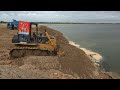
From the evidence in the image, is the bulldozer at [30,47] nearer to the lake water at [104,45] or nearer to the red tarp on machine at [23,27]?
the red tarp on machine at [23,27]

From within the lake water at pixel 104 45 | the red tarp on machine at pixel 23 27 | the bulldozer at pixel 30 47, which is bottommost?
the lake water at pixel 104 45

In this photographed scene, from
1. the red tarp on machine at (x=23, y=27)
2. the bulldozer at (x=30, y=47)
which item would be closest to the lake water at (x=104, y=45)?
the bulldozer at (x=30, y=47)

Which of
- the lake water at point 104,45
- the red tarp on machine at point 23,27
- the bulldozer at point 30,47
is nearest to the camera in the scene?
the red tarp on machine at point 23,27

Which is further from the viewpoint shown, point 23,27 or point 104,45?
point 104,45

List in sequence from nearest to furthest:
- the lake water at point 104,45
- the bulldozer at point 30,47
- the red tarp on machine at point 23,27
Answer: the red tarp on machine at point 23,27 → the bulldozer at point 30,47 → the lake water at point 104,45

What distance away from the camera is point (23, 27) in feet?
53.8

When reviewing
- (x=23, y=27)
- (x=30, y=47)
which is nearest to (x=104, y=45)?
(x=30, y=47)

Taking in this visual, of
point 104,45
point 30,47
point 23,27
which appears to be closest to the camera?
point 23,27

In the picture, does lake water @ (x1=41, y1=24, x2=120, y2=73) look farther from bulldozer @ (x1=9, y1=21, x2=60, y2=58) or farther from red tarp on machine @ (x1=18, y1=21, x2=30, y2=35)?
red tarp on machine @ (x1=18, y1=21, x2=30, y2=35)

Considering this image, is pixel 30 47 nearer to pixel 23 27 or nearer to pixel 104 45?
pixel 23 27

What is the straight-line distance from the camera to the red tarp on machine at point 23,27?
1603 cm
